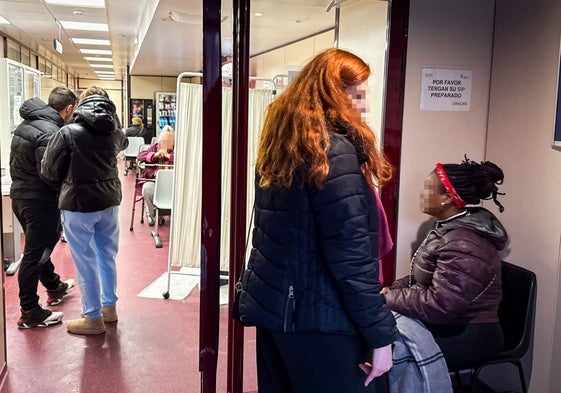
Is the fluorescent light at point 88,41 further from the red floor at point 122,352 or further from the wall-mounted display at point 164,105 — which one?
the red floor at point 122,352

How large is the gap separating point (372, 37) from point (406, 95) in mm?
323

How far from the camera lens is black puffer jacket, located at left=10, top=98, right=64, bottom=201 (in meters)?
3.30

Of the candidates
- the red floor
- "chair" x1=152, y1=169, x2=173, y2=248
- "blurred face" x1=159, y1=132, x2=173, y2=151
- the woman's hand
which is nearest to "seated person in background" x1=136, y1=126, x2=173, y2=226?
"blurred face" x1=159, y1=132, x2=173, y2=151

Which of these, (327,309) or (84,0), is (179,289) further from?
(84,0)

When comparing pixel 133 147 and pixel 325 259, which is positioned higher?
pixel 325 259

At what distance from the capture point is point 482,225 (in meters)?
2.06

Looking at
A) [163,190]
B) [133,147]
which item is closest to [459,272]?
[163,190]

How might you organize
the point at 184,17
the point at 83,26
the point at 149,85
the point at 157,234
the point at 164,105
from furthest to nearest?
the point at 149,85 < the point at 164,105 < the point at 83,26 < the point at 184,17 < the point at 157,234

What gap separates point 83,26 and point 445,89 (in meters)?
7.46

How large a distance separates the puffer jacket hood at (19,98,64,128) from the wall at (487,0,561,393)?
2.60 meters

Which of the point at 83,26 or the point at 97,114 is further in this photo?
the point at 83,26

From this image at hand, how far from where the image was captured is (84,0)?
21.5 feet

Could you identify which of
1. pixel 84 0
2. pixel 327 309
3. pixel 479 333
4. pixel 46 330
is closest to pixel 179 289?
pixel 46 330

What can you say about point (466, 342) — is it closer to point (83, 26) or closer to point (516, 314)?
point (516, 314)
